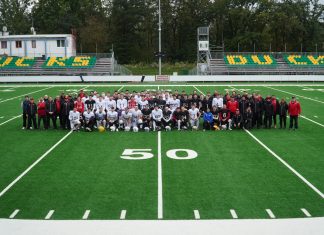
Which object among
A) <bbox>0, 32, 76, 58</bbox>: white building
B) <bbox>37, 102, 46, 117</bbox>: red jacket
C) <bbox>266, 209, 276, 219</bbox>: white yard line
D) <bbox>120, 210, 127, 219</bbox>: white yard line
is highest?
<bbox>0, 32, 76, 58</bbox>: white building

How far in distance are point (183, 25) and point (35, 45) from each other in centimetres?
2784

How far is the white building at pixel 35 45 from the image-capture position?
2457 inches

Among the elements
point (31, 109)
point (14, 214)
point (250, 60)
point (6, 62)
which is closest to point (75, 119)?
point (31, 109)

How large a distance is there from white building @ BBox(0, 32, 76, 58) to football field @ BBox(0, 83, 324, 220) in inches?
1804

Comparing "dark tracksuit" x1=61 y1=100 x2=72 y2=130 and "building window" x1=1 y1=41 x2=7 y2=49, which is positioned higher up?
"building window" x1=1 y1=41 x2=7 y2=49

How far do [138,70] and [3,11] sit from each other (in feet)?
136

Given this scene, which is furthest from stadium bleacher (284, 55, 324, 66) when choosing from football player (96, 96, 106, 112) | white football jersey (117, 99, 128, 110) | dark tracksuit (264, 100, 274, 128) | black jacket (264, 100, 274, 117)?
football player (96, 96, 106, 112)

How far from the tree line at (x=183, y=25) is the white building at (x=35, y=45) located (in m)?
12.6

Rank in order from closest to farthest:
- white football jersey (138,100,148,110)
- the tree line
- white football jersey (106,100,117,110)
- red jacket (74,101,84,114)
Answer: red jacket (74,101,84,114)
white football jersey (106,100,117,110)
white football jersey (138,100,148,110)
the tree line

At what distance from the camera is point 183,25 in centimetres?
8088

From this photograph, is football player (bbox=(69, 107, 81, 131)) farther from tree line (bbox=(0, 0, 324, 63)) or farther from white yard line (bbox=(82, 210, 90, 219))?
tree line (bbox=(0, 0, 324, 63))

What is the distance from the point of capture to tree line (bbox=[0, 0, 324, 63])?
7638cm

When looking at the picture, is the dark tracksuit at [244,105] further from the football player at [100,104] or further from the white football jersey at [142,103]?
the football player at [100,104]

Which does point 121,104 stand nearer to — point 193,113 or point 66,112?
point 66,112
